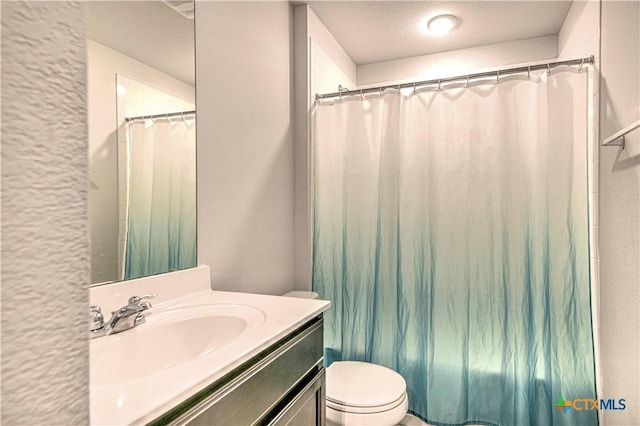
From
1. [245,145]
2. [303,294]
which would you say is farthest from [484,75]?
[303,294]

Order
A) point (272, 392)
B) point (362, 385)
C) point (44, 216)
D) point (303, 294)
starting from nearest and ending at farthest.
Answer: point (44, 216)
point (272, 392)
point (362, 385)
point (303, 294)

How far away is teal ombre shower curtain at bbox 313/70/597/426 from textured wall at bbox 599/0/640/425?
86mm

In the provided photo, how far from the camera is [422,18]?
2219 millimetres

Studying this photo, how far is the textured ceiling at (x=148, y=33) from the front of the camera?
3.27 ft

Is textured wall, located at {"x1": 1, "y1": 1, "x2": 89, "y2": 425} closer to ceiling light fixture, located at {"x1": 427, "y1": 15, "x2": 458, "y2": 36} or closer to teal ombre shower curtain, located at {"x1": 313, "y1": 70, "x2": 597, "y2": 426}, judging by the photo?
teal ombre shower curtain, located at {"x1": 313, "y1": 70, "x2": 597, "y2": 426}

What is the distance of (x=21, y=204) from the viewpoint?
0.21m

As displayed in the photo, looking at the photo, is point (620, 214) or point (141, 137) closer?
point (141, 137)

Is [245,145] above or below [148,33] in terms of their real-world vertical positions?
below

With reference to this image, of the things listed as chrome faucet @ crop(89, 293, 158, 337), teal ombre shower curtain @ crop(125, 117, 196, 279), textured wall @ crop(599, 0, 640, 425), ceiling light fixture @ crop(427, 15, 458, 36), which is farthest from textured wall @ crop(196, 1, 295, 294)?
textured wall @ crop(599, 0, 640, 425)

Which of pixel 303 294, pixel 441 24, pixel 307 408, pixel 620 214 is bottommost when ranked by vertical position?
pixel 307 408

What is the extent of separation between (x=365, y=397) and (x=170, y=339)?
906 mm

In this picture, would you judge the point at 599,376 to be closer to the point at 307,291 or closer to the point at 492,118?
the point at 492,118

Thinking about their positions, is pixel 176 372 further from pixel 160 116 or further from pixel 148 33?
pixel 148 33

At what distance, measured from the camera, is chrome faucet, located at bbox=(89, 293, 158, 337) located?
2.86ft
